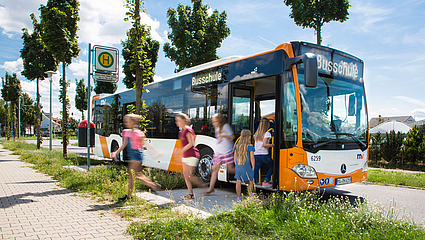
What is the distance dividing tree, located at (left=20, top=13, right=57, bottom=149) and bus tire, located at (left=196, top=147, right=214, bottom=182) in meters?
15.5

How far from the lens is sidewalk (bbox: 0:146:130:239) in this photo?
4234 mm

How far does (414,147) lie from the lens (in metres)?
15.2

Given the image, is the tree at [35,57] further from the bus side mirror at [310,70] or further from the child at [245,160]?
the bus side mirror at [310,70]

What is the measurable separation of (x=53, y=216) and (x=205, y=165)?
160 inches

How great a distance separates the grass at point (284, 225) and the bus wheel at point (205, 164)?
3237mm

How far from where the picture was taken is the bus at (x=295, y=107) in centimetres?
587

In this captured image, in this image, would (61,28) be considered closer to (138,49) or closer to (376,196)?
(138,49)

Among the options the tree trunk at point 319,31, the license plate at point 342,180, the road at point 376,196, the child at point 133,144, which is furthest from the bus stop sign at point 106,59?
the tree trunk at point 319,31

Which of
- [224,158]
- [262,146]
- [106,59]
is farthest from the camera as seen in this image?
[106,59]

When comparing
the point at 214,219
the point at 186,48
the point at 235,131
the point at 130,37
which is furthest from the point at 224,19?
the point at 214,219

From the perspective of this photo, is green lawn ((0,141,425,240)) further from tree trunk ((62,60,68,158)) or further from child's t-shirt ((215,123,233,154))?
tree trunk ((62,60,68,158))

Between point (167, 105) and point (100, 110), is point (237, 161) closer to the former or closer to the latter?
point (167, 105)

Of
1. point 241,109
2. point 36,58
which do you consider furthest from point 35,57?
point 241,109

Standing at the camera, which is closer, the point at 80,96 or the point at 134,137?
the point at 134,137
